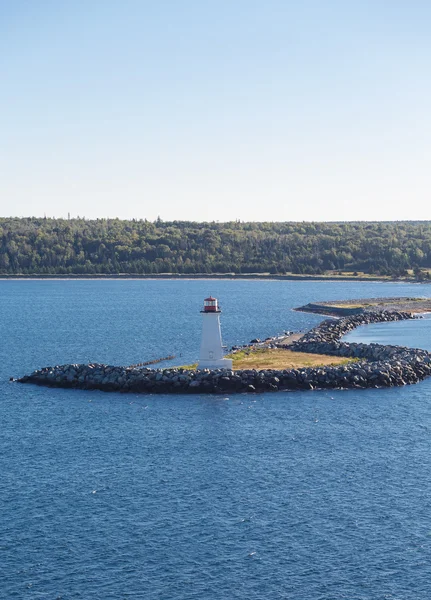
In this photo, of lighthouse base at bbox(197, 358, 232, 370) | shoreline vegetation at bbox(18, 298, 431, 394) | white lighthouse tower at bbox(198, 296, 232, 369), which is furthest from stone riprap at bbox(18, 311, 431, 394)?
white lighthouse tower at bbox(198, 296, 232, 369)

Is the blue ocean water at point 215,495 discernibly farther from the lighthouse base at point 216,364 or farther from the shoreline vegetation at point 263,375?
the lighthouse base at point 216,364

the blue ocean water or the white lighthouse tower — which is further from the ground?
the white lighthouse tower

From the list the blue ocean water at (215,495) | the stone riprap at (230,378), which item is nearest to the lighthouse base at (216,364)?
the stone riprap at (230,378)

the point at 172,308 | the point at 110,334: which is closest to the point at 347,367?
the point at 110,334

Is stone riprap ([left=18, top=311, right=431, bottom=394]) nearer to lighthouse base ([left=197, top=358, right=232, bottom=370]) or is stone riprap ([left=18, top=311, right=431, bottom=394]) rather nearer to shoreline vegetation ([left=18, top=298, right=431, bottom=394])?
shoreline vegetation ([left=18, top=298, right=431, bottom=394])

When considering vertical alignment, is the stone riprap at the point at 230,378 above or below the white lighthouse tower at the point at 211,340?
below

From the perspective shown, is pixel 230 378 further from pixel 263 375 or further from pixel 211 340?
pixel 211 340

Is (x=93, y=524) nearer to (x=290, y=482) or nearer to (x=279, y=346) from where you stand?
(x=290, y=482)
